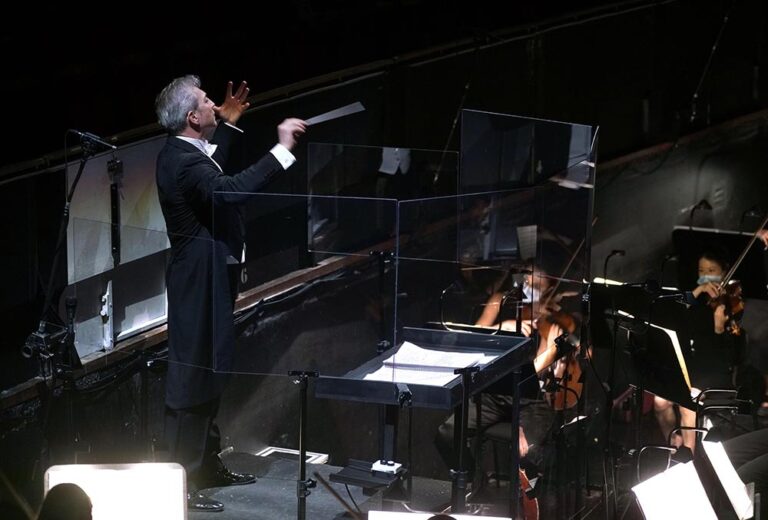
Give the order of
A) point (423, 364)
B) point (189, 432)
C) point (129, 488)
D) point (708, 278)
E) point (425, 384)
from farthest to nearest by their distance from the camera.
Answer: point (708, 278), point (189, 432), point (423, 364), point (425, 384), point (129, 488)

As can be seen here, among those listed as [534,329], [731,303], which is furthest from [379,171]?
[731,303]

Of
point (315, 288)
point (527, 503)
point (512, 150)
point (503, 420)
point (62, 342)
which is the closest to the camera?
point (315, 288)

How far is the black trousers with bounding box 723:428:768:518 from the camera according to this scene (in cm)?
539

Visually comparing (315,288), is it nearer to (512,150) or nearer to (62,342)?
(62,342)

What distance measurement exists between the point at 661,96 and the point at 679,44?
1.33ft

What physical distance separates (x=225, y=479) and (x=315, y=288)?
110cm

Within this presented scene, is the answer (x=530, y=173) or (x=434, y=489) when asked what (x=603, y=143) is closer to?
(x=530, y=173)

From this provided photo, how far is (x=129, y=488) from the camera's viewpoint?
3.71 m

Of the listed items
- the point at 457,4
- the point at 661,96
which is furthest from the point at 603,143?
the point at 457,4

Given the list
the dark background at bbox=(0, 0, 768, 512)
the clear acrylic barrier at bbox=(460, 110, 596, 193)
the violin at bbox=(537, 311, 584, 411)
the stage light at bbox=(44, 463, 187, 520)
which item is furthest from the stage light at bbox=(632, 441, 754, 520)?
the clear acrylic barrier at bbox=(460, 110, 596, 193)

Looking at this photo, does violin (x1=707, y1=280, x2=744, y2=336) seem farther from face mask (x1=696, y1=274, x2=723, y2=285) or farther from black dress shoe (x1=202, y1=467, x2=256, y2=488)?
black dress shoe (x1=202, y1=467, x2=256, y2=488)

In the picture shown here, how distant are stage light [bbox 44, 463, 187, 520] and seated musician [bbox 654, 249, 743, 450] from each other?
3386mm

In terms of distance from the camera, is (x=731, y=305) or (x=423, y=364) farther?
(x=731, y=305)

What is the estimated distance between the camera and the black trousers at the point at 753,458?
5.39 metres
